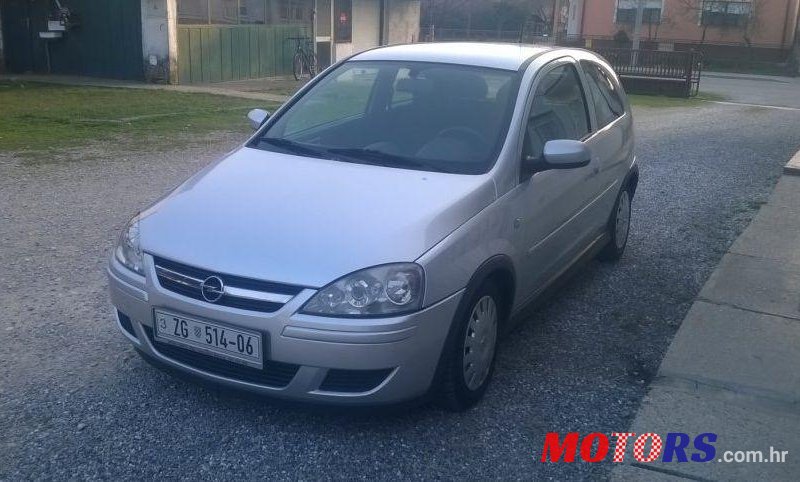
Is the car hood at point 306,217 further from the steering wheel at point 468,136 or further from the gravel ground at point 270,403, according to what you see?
the gravel ground at point 270,403

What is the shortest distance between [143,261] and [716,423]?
284cm

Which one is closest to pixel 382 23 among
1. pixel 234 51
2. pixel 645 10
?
pixel 234 51

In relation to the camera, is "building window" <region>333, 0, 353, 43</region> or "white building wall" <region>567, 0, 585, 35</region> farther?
"white building wall" <region>567, 0, 585, 35</region>

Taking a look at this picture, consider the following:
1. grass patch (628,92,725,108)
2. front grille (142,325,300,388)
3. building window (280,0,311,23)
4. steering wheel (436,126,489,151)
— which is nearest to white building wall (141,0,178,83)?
building window (280,0,311,23)

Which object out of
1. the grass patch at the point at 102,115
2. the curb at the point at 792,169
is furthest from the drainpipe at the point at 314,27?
the curb at the point at 792,169

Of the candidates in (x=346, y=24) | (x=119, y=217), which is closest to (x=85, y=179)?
(x=119, y=217)

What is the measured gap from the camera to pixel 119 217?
7.32 meters

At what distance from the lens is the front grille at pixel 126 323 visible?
12.9ft

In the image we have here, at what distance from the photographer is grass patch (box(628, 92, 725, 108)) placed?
19359 mm

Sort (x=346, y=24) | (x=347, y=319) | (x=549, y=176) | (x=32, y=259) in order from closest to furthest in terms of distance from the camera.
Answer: (x=347, y=319) → (x=549, y=176) → (x=32, y=259) → (x=346, y=24)

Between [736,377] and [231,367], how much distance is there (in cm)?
272

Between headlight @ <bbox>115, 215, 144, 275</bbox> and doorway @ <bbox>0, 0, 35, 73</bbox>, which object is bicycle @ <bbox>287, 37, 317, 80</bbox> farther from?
headlight @ <bbox>115, 215, 144, 275</bbox>

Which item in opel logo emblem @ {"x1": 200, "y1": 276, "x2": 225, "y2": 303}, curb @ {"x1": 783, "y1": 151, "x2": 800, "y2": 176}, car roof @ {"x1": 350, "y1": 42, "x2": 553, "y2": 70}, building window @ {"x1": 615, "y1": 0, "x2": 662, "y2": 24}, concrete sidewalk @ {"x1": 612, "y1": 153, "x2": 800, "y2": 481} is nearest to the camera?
opel logo emblem @ {"x1": 200, "y1": 276, "x2": 225, "y2": 303}

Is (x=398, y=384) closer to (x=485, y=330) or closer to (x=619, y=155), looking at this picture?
(x=485, y=330)
